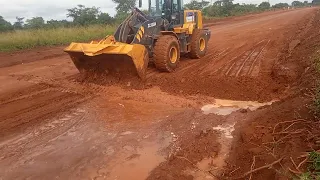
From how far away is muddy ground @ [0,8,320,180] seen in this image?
497 centimetres

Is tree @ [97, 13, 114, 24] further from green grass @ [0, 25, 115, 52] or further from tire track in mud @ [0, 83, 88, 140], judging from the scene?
tire track in mud @ [0, 83, 88, 140]

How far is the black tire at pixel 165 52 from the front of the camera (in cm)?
968

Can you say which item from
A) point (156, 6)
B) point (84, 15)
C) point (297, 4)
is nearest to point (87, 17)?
point (84, 15)

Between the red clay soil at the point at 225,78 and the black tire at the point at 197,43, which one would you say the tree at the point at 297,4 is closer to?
the red clay soil at the point at 225,78

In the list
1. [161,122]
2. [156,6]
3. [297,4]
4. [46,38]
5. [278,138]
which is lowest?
[161,122]

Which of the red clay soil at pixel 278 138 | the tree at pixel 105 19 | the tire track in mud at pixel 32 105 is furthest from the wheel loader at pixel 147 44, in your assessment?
the tree at pixel 105 19

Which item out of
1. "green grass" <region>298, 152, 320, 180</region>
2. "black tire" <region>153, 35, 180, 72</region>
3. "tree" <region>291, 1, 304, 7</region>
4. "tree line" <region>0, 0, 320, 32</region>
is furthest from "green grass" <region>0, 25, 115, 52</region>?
"tree" <region>291, 1, 304, 7</region>

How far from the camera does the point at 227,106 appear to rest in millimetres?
7832

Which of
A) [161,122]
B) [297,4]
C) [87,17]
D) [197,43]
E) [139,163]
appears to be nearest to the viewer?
[139,163]

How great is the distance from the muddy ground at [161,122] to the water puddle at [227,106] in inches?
0.9

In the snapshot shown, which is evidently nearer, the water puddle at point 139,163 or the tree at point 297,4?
the water puddle at point 139,163

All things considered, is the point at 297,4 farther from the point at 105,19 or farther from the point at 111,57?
the point at 111,57

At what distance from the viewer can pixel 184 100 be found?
8.08 metres

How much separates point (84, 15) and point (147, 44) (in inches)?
742
